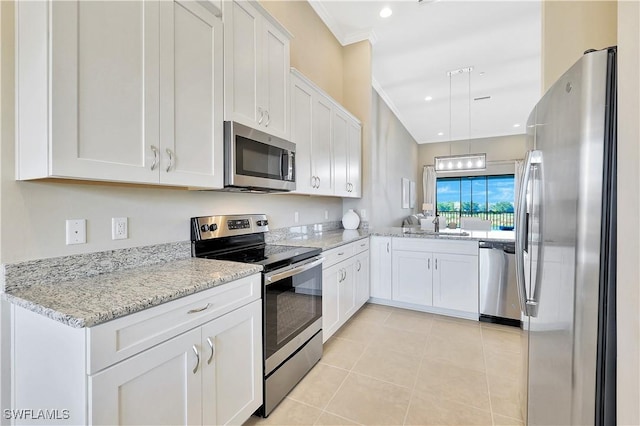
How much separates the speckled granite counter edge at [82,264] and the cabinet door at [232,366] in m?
0.60

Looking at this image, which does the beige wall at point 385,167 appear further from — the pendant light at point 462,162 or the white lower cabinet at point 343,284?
the pendant light at point 462,162

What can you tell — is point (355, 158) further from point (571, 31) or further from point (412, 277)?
point (571, 31)

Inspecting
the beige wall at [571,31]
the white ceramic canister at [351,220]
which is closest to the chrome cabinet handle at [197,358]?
the beige wall at [571,31]

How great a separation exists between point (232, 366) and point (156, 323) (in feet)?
1.68

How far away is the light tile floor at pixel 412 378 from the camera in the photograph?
1.66 metres

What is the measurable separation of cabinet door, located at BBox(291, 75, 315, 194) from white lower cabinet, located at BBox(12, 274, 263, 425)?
1314mm

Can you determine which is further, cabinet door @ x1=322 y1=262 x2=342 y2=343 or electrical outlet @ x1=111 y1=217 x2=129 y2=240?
cabinet door @ x1=322 y1=262 x2=342 y2=343

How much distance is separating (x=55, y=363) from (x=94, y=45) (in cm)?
117

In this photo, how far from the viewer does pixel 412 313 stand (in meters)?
3.18

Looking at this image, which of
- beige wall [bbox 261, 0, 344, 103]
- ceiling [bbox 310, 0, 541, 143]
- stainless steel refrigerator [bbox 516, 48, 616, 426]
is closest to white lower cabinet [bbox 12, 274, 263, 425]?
stainless steel refrigerator [bbox 516, 48, 616, 426]

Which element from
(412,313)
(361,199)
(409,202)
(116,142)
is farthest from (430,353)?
(409,202)

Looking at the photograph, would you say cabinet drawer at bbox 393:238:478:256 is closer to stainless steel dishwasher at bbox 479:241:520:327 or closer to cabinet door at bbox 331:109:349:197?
stainless steel dishwasher at bbox 479:241:520:327

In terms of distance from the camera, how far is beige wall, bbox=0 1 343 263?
1106 mm

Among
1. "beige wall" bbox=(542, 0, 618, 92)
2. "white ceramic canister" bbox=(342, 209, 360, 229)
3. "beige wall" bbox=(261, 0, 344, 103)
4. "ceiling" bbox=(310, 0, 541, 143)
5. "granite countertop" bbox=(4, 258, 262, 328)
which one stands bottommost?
"granite countertop" bbox=(4, 258, 262, 328)
